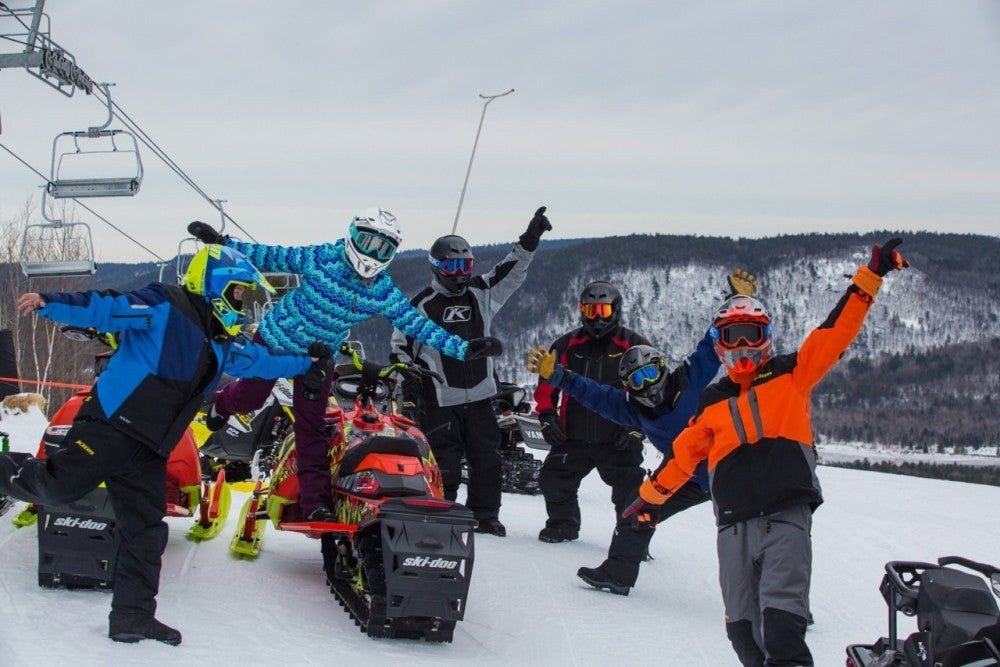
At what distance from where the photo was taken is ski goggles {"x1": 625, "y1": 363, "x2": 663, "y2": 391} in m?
5.70

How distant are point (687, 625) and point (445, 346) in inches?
83.2

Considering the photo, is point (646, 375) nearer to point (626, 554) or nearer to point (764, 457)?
point (626, 554)

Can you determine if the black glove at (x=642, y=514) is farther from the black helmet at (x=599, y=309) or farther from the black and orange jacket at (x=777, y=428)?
the black helmet at (x=599, y=309)

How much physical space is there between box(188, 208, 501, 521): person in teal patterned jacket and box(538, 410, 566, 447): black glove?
133 cm

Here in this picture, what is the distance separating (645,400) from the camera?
5.81m

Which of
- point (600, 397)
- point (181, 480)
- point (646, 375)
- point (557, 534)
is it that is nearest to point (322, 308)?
point (181, 480)

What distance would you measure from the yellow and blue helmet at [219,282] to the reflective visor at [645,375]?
2.17 metres

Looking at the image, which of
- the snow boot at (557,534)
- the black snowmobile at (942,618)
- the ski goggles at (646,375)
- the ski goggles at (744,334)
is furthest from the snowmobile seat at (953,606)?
the snow boot at (557,534)

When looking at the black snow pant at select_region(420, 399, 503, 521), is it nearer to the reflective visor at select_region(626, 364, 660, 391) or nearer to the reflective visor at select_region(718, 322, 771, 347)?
the reflective visor at select_region(626, 364, 660, 391)

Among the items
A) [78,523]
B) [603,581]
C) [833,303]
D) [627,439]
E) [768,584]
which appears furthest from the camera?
[833,303]

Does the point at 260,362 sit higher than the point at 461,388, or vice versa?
the point at 260,362

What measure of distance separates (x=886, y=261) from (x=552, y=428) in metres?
3.54

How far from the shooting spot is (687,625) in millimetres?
5441

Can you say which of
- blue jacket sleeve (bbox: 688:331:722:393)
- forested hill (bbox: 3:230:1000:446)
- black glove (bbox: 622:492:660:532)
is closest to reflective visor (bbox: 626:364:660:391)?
blue jacket sleeve (bbox: 688:331:722:393)
